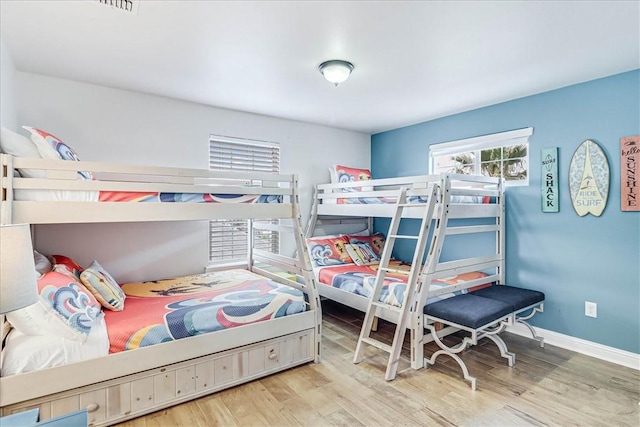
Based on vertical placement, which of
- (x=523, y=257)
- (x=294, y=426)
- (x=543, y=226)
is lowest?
(x=294, y=426)

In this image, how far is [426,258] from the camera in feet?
11.4

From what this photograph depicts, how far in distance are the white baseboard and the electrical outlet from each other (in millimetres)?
243

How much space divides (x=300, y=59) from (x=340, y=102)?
107cm

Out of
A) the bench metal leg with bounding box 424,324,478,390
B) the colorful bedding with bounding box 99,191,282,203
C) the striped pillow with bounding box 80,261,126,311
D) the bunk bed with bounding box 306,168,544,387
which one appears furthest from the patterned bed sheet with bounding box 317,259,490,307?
the striped pillow with bounding box 80,261,126,311

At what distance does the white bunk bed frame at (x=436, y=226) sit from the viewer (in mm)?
2635

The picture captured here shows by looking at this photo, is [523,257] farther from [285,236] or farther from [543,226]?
[285,236]

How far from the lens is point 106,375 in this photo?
6.23 ft

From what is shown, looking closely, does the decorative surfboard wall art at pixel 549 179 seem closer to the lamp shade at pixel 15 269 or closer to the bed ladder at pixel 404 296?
the bed ladder at pixel 404 296

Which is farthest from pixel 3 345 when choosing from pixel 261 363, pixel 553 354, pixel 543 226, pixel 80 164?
pixel 543 226

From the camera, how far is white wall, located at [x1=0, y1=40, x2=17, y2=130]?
7.18 feet

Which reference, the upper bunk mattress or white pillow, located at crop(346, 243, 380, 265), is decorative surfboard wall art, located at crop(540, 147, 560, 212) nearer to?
the upper bunk mattress

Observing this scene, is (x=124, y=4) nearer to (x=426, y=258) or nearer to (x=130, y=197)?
(x=130, y=197)

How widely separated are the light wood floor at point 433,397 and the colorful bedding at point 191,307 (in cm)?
47

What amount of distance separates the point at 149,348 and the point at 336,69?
2.27 meters
